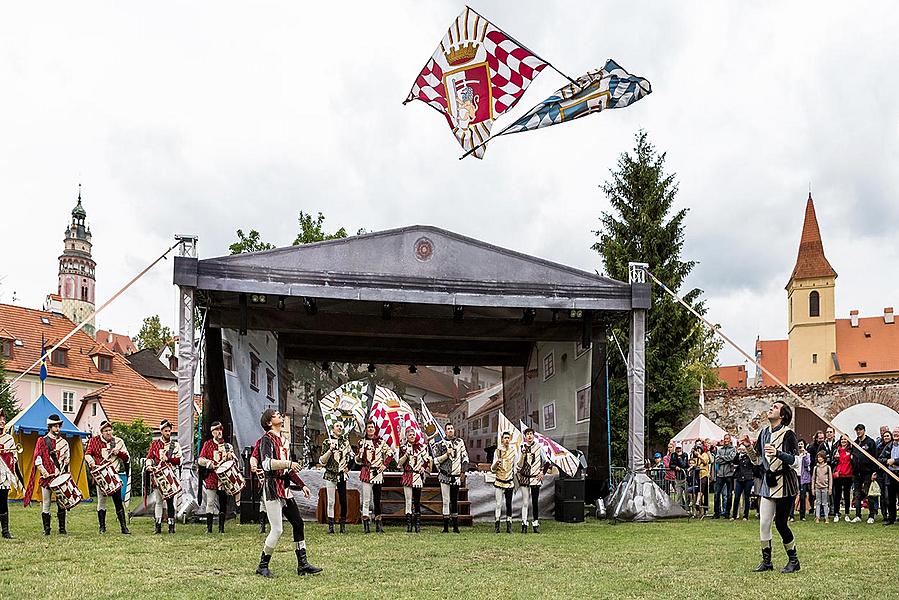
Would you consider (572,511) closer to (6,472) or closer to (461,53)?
(461,53)

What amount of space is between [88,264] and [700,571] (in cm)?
13912

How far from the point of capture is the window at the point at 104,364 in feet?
148

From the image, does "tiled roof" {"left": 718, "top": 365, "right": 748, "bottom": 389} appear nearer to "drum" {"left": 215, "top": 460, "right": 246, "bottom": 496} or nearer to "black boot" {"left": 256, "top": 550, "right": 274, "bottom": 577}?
"drum" {"left": 215, "top": 460, "right": 246, "bottom": 496}

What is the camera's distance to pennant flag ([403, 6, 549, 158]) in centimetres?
1348

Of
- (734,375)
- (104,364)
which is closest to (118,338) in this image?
(104,364)

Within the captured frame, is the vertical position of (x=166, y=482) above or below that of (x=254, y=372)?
below

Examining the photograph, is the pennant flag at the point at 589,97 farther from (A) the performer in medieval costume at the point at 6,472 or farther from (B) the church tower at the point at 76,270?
(B) the church tower at the point at 76,270

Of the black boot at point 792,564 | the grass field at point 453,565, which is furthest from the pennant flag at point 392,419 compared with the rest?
the black boot at point 792,564

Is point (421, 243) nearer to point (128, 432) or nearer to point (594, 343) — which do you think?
point (594, 343)

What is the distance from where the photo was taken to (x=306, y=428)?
17.4m

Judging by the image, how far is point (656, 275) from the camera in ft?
88.3

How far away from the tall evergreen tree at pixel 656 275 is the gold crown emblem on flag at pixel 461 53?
497 inches

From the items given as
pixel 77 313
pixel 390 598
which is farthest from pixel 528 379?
pixel 77 313

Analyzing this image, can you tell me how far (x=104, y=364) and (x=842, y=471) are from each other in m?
39.6
